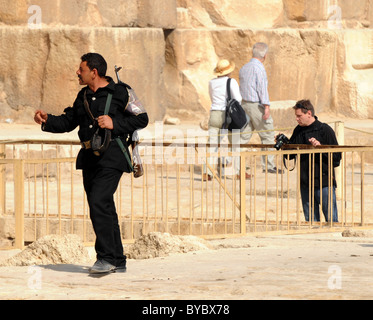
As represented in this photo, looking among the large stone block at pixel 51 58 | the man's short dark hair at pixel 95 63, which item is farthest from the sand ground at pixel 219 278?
the large stone block at pixel 51 58

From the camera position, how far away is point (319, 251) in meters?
8.95

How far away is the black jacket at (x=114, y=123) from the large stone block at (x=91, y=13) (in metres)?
12.0

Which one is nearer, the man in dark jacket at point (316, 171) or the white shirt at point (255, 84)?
the man in dark jacket at point (316, 171)

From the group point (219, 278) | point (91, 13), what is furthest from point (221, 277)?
point (91, 13)

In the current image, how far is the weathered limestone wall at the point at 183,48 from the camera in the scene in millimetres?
19547

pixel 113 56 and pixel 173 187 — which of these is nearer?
pixel 173 187

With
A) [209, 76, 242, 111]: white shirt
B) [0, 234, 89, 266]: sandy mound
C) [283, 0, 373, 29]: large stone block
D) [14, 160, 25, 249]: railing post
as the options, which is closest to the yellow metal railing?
[14, 160, 25, 249]: railing post

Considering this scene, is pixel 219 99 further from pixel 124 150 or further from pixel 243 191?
pixel 124 150

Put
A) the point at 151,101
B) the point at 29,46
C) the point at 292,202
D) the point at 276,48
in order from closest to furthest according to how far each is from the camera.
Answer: the point at 292,202
the point at 29,46
the point at 151,101
the point at 276,48

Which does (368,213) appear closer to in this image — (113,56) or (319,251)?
(319,251)

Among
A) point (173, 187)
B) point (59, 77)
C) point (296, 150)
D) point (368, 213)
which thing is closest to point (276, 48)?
point (59, 77)

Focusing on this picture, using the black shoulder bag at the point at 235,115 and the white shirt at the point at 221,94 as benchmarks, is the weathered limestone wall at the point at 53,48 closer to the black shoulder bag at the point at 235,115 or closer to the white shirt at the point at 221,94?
the white shirt at the point at 221,94
